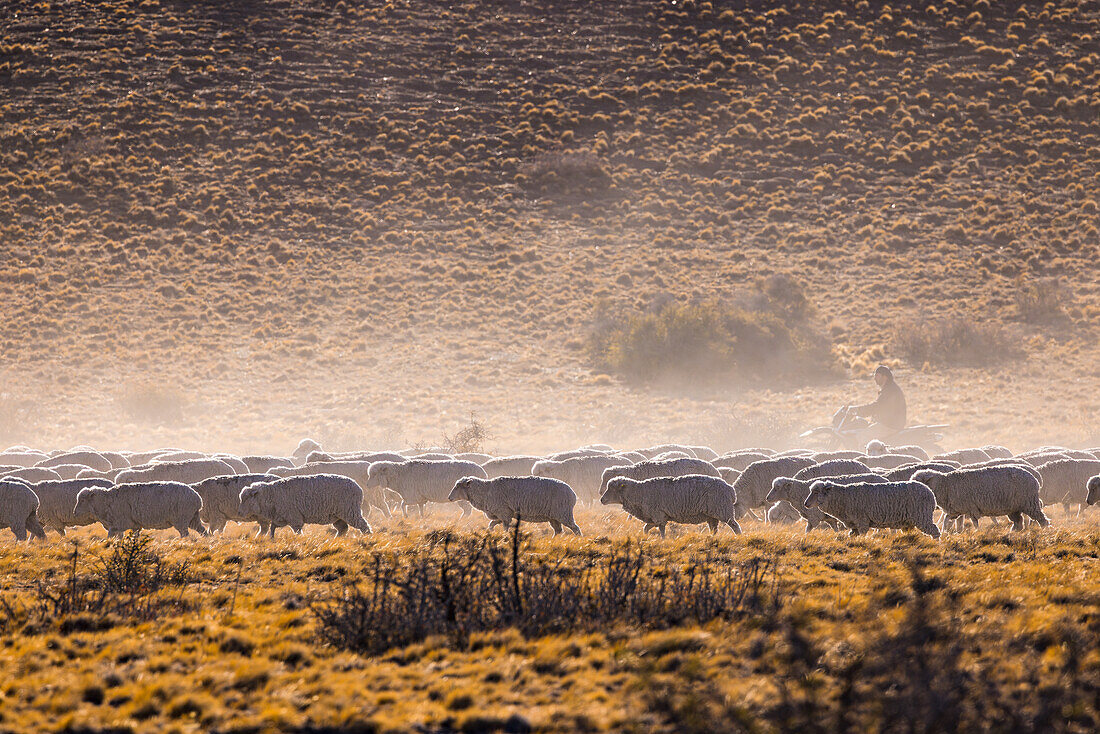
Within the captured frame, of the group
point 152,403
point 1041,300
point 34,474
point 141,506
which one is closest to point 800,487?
point 141,506

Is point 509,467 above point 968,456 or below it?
below

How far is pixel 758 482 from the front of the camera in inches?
528

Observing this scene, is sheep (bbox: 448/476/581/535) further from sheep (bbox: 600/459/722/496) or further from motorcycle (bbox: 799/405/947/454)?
motorcycle (bbox: 799/405/947/454)

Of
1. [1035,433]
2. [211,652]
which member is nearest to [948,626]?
[211,652]

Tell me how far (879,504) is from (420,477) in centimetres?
712

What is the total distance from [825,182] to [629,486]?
3617cm

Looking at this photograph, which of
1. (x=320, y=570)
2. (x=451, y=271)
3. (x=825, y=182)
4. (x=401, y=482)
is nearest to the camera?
(x=320, y=570)

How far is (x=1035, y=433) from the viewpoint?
26.7 metres

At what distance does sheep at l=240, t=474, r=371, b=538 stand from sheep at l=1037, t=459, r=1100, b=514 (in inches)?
408

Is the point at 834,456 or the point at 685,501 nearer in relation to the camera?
the point at 685,501

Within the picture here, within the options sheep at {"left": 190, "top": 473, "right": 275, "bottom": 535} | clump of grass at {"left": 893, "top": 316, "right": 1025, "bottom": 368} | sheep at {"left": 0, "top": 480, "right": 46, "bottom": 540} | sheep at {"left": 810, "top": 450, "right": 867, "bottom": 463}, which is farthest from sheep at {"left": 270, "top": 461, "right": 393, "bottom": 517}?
clump of grass at {"left": 893, "top": 316, "right": 1025, "bottom": 368}

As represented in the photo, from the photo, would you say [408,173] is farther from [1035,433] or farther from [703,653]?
[703,653]

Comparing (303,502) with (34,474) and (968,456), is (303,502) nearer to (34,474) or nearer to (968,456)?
(34,474)

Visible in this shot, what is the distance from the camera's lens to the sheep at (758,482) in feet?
44.0
